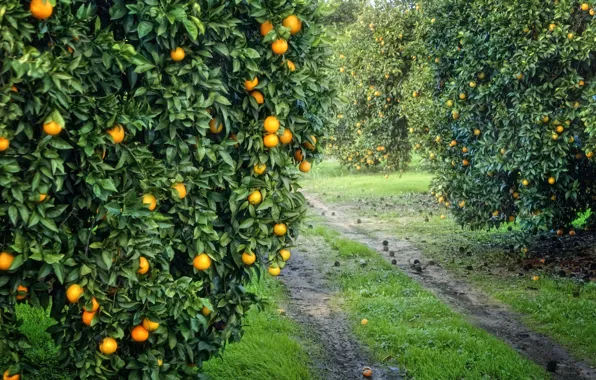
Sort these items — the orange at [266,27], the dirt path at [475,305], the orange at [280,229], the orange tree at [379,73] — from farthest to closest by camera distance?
the orange tree at [379,73] < the dirt path at [475,305] < the orange at [280,229] < the orange at [266,27]

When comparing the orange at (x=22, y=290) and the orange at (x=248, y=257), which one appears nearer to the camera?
the orange at (x=22, y=290)

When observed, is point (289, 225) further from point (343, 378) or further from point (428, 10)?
point (428, 10)

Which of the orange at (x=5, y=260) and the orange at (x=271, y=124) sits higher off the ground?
the orange at (x=271, y=124)

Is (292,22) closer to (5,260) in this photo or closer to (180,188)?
(180,188)

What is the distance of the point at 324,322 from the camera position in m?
8.05

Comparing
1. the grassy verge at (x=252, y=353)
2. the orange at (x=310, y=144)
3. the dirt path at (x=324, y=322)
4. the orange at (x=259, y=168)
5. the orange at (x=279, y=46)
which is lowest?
the dirt path at (x=324, y=322)


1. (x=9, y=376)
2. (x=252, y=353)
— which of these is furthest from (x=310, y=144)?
(x=9, y=376)

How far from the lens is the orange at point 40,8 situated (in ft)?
12.1

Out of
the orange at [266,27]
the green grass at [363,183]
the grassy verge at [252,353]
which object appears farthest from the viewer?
the green grass at [363,183]

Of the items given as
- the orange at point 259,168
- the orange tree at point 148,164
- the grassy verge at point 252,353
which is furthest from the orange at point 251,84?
the grassy verge at point 252,353

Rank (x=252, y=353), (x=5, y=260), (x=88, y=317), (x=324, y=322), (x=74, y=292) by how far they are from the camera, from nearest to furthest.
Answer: (x=5, y=260) → (x=74, y=292) → (x=88, y=317) → (x=252, y=353) → (x=324, y=322)

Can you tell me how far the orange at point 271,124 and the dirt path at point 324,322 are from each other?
283cm

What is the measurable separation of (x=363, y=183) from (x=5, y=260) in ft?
63.3

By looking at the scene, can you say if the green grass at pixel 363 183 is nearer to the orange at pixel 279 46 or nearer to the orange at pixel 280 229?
the orange at pixel 280 229
